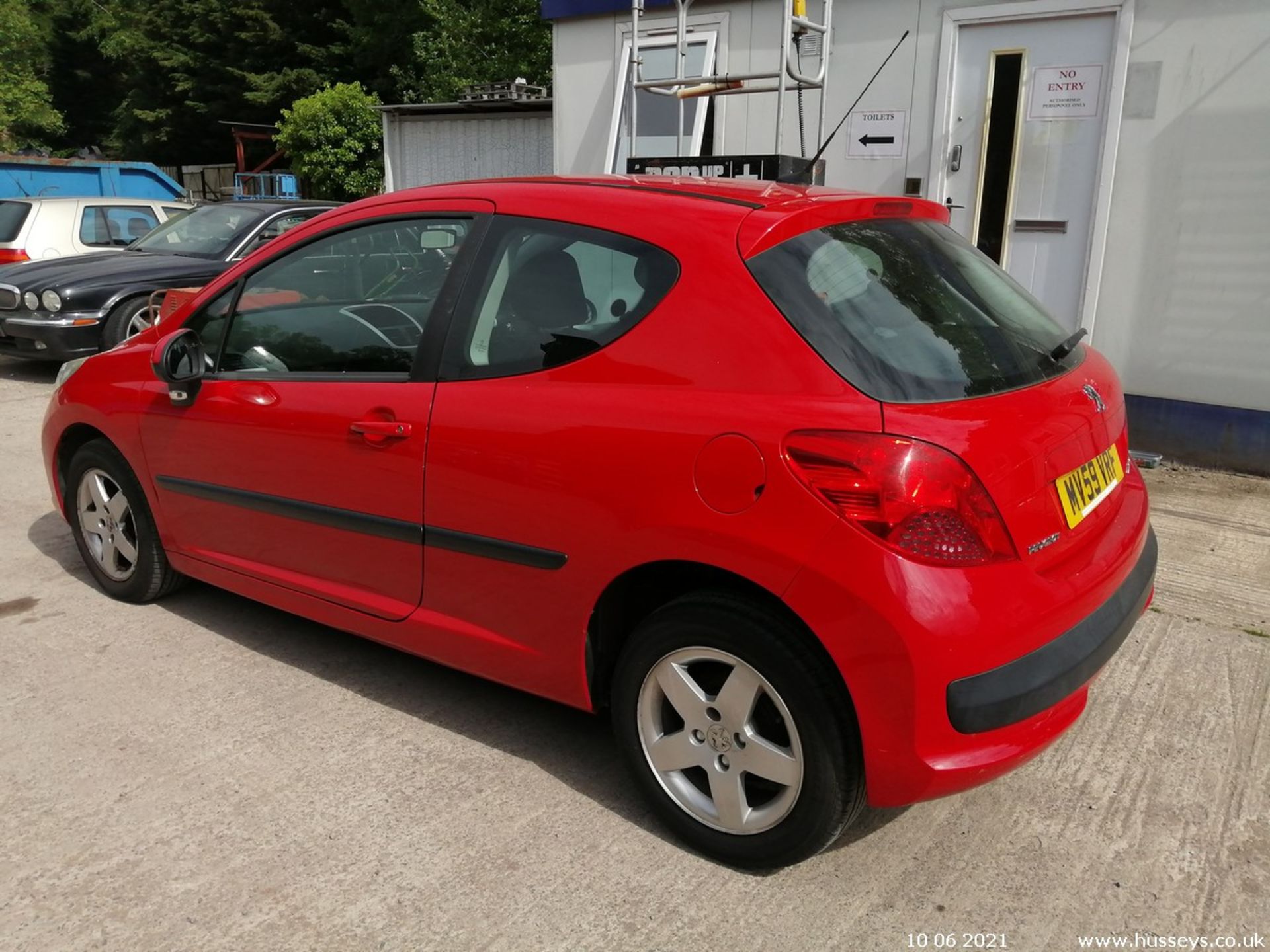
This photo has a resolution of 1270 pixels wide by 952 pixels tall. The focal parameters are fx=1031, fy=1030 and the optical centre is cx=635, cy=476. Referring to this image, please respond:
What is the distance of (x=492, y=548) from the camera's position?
9.29ft

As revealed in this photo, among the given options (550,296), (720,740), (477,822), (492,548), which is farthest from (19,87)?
(720,740)

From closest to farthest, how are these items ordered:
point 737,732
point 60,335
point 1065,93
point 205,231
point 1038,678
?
point 1038,678, point 737,732, point 1065,93, point 60,335, point 205,231

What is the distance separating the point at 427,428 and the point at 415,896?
4.05 feet

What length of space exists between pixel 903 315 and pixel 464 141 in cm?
1288

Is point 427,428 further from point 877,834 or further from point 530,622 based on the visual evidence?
point 877,834

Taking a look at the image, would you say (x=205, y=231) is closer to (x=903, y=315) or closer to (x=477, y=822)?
(x=477, y=822)

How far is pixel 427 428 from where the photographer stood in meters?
2.93

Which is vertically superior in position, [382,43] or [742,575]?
[382,43]

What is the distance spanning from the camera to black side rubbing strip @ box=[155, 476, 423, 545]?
3.06m

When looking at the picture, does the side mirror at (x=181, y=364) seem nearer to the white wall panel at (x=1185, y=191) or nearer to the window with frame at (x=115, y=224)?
the white wall panel at (x=1185, y=191)

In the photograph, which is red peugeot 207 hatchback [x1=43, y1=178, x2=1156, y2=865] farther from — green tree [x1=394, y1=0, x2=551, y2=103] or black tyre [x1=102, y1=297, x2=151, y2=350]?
green tree [x1=394, y1=0, x2=551, y2=103]

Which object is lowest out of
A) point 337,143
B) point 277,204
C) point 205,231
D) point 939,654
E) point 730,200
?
point 939,654

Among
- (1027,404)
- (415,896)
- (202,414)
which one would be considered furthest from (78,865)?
(1027,404)

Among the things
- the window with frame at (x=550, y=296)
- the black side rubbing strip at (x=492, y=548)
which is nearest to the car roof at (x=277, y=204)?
the window with frame at (x=550, y=296)
